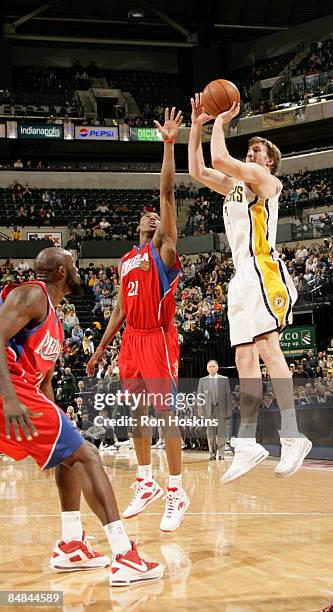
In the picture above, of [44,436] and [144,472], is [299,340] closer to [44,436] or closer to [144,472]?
[144,472]

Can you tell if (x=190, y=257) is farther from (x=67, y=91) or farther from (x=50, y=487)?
(x=50, y=487)

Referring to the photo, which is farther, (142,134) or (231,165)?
(142,134)

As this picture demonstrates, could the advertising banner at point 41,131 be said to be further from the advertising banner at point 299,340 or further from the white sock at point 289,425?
the white sock at point 289,425

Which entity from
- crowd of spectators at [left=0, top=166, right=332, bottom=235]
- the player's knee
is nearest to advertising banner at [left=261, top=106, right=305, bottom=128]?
crowd of spectators at [left=0, top=166, right=332, bottom=235]

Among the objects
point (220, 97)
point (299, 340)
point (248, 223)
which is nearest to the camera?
point (248, 223)

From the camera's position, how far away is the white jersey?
4.50 meters

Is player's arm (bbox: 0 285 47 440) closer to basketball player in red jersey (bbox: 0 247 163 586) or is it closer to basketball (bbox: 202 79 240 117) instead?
basketball player in red jersey (bbox: 0 247 163 586)

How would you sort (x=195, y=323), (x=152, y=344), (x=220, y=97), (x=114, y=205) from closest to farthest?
1. (x=220, y=97)
2. (x=152, y=344)
3. (x=195, y=323)
4. (x=114, y=205)

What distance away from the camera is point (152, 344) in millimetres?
6117

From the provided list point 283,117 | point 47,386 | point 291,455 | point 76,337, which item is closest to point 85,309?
point 76,337

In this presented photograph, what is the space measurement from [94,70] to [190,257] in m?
11.9

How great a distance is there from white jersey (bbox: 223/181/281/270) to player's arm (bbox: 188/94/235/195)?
345 millimetres

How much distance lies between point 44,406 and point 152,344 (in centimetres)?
193

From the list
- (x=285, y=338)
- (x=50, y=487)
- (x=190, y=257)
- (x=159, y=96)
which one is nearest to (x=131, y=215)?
(x=190, y=257)
